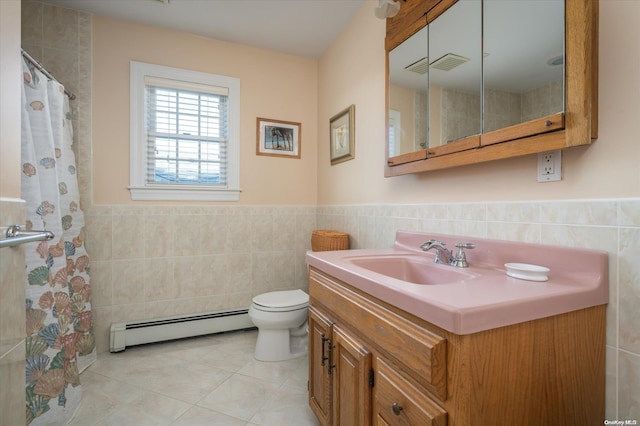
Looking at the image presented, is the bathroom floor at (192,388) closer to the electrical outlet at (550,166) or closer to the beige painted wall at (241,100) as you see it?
the beige painted wall at (241,100)

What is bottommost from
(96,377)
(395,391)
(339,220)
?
(96,377)

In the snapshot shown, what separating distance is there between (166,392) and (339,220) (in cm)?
162

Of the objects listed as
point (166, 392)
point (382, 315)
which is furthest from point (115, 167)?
point (382, 315)

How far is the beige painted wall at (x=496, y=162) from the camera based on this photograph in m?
0.81

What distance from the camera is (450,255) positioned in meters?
1.22

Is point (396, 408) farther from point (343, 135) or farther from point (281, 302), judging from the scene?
point (343, 135)

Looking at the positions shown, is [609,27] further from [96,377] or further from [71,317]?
[96,377]

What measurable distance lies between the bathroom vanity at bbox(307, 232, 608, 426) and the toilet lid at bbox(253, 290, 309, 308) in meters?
0.98

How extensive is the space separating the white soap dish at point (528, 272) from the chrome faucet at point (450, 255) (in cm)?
20

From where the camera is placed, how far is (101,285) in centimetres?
223

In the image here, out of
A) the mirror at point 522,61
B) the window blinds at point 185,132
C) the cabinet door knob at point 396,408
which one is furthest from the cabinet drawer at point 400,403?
the window blinds at point 185,132

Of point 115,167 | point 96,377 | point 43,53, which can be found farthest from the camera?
point 115,167

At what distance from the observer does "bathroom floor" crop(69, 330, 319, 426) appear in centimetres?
153

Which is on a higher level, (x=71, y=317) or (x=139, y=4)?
(x=139, y=4)
